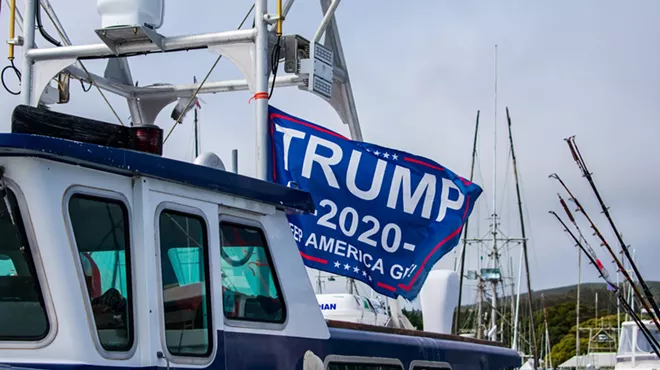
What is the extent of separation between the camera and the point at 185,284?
17.8ft

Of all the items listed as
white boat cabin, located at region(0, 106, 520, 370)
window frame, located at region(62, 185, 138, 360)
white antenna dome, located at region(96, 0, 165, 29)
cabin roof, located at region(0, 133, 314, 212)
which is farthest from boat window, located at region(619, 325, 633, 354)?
window frame, located at region(62, 185, 138, 360)

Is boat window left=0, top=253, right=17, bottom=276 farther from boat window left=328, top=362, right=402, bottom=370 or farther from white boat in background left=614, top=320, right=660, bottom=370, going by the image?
white boat in background left=614, top=320, right=660, bottom=370

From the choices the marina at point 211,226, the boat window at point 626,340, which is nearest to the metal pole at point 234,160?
the marina at point 211,226

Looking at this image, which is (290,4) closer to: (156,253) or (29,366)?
(156,253)

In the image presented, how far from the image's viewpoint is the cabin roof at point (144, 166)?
4.74 metres

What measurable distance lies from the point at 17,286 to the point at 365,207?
431 centimetres

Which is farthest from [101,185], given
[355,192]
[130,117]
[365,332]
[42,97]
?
[130,117]

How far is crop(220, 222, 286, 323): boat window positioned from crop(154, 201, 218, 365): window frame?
0.16 metres

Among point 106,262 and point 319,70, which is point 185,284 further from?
point 319,70

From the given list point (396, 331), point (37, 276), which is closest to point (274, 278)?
point (396, 331)

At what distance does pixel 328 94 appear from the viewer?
9086 millimetres

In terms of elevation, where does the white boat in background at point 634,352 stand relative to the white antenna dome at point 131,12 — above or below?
below

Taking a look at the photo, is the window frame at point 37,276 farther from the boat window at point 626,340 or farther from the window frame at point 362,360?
the boat window at point 626,340

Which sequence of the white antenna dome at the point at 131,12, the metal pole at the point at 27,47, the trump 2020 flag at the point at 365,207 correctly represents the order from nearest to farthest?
the white antenna dome at the point at 131,12, the trump 2020 flag at the point at 365,207, the metal pole at the point at 27,47
